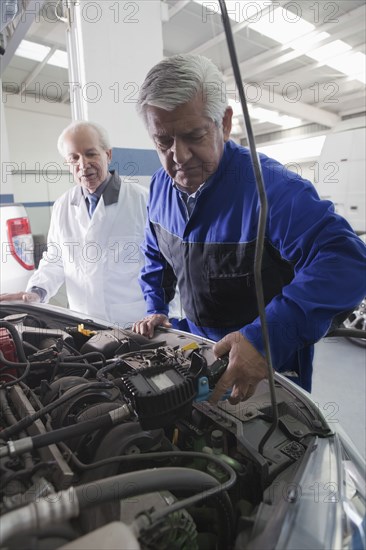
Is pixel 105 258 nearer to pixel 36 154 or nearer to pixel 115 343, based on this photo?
pixel 115 343

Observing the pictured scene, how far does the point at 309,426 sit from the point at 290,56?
20.7 feet

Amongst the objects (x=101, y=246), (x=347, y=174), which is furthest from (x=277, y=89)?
(x=101, y=246)

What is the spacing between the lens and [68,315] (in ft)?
5.21

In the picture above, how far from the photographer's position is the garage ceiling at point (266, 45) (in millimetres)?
4164

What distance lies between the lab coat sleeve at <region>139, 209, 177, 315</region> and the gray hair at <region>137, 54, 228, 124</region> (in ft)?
2.33

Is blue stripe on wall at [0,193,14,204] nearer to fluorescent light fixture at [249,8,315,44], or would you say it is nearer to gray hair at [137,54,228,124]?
fluorescent light fixture at [249,8,315,44]

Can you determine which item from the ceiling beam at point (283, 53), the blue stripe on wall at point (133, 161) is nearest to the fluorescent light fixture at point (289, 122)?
the ceiling beam at point (283, 53)

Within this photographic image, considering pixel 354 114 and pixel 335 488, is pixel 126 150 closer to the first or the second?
pixel 335 488

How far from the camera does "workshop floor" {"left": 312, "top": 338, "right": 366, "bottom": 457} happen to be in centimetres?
252

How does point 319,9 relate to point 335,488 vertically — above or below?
above

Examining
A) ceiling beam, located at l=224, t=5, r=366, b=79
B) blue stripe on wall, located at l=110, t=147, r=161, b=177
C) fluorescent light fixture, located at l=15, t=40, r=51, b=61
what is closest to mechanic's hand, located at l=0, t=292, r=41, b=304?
blue stripe on wall, located at l=110, t=147, r=161, b=177

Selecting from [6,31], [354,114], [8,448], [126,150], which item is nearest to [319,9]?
[126,150]

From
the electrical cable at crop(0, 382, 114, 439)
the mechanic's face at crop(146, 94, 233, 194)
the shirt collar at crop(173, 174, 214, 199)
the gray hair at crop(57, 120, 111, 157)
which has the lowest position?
the electrical cable at crop(0, 382, 114, 439)

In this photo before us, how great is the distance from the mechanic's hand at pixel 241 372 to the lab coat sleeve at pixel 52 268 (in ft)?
5.06
